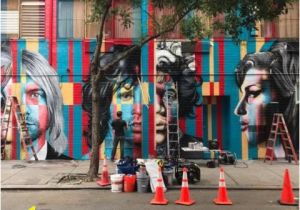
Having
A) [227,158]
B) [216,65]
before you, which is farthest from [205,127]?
[216,65]

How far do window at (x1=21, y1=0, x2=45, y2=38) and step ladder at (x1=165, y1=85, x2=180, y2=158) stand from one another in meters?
5.26

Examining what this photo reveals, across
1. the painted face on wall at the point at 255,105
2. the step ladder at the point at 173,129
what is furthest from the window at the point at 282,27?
the step ladder at the point at 173,129

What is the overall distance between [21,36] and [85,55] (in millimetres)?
2485

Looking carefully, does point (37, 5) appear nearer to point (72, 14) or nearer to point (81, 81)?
point (72, 14)

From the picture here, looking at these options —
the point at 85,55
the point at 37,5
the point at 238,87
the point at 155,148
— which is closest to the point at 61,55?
the point at 85,55

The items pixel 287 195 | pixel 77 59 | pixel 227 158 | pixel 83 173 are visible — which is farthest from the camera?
pixel 77 59

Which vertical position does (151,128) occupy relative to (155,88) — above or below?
below

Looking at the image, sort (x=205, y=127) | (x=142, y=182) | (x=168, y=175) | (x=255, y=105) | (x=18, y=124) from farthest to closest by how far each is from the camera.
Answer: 1. (x=205, y=127)
2. (x=255, y=105)
3. (x=18, y=124)
4. (x=168, y=175)
5. (x=142, y=182)

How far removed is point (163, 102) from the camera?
1805cm

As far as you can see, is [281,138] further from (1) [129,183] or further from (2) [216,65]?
(1) [129,183]

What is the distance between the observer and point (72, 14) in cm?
1845

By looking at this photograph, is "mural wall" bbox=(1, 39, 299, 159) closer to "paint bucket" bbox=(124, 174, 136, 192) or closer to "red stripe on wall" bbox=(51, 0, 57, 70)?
"red stripe on wall" bbox=(51, 0, 57, 70)

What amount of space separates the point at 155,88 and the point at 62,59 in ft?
11.7

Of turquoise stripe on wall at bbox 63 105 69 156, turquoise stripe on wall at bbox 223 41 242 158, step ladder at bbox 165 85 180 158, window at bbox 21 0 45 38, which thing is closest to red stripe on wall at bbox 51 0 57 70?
window at bbox 21 0 45 38
